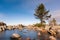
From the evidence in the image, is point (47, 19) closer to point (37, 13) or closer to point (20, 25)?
point (37, 13)

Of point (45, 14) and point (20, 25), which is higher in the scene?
point (45, 14)

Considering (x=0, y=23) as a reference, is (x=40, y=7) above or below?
above

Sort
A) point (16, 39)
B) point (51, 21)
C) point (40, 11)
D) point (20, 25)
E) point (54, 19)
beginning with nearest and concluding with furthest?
point (16, 39), point (40, 11), point (51, 21), point (54, 19), point (20, 25)

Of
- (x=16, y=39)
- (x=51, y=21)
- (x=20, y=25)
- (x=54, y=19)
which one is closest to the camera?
(x=16, y=39)

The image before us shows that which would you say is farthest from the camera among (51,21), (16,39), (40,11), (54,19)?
(54,19)

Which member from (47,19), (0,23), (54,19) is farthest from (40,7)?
(0,23)

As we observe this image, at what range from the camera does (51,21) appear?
8944 cm

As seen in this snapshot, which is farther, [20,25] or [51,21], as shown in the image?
[20,25]

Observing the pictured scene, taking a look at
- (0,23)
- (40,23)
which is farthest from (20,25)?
(40,23)

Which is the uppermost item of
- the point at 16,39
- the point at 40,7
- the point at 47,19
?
the point at 40,7

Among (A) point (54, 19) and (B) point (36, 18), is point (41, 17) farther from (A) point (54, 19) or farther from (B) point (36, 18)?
(A) point (54, 19)

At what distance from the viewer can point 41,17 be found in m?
84.0

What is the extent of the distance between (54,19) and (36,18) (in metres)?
17.0

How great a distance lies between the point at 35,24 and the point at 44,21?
23.1 ft
